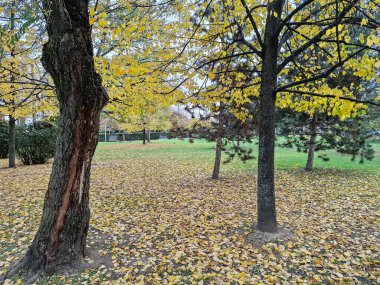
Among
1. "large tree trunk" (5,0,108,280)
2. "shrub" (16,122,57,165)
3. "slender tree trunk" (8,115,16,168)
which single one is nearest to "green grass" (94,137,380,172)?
"shrub" (16,122,57,165)

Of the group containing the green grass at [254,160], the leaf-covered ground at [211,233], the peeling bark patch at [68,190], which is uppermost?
the peeling bark patch at [68,190]

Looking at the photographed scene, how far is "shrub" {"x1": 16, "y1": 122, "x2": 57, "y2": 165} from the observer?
12133 mm

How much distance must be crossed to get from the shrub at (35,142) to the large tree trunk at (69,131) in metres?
10.3

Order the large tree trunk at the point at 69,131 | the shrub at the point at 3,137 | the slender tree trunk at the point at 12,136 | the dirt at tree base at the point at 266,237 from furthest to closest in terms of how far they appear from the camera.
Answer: the shrub at the point at 3,137, the slender tree trunk at the point at 12,136, the dirt at tree base at the point at 266,237, the large tree trunk at the point at 69,131

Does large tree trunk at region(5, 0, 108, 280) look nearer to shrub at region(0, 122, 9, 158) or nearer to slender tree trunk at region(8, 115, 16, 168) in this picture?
slender tree trunk at region(8, 115, 16, 168)

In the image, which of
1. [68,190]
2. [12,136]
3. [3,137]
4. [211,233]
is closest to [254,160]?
[211,233]

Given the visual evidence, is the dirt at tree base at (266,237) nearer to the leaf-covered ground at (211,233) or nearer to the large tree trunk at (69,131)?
the leaf-covered ground at (211,233)

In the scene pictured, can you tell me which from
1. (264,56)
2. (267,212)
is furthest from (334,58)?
(267,212)

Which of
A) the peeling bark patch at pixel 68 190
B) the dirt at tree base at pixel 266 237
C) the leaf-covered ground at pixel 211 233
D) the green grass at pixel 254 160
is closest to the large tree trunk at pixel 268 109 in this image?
the dirt at tree base at pixel 266 237

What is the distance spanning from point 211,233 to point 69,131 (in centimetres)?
273

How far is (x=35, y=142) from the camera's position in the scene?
40.2 feet

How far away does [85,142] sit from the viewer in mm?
3207

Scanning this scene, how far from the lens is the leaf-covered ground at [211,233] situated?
3.21 meters

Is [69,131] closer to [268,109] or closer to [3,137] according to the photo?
[268,109]
